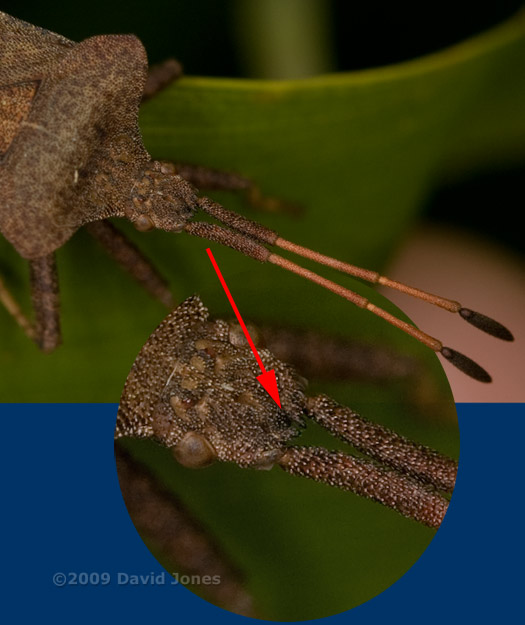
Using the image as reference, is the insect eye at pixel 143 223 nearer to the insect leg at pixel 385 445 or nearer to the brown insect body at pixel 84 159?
the brown insect body at pixel 84 159

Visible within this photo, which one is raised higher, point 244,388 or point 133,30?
point 133,30

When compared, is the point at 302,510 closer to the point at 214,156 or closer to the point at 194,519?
the point at 194,519

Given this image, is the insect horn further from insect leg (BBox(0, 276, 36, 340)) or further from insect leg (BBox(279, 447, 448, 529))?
insect leg (BBox(0, 276, 36, 340))

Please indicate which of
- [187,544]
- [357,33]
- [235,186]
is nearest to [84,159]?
[235,186]

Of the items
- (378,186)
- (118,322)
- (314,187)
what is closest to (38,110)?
(118,322)

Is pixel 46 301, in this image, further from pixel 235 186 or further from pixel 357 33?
pixel 357 33

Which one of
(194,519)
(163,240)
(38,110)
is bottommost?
(194,519)
